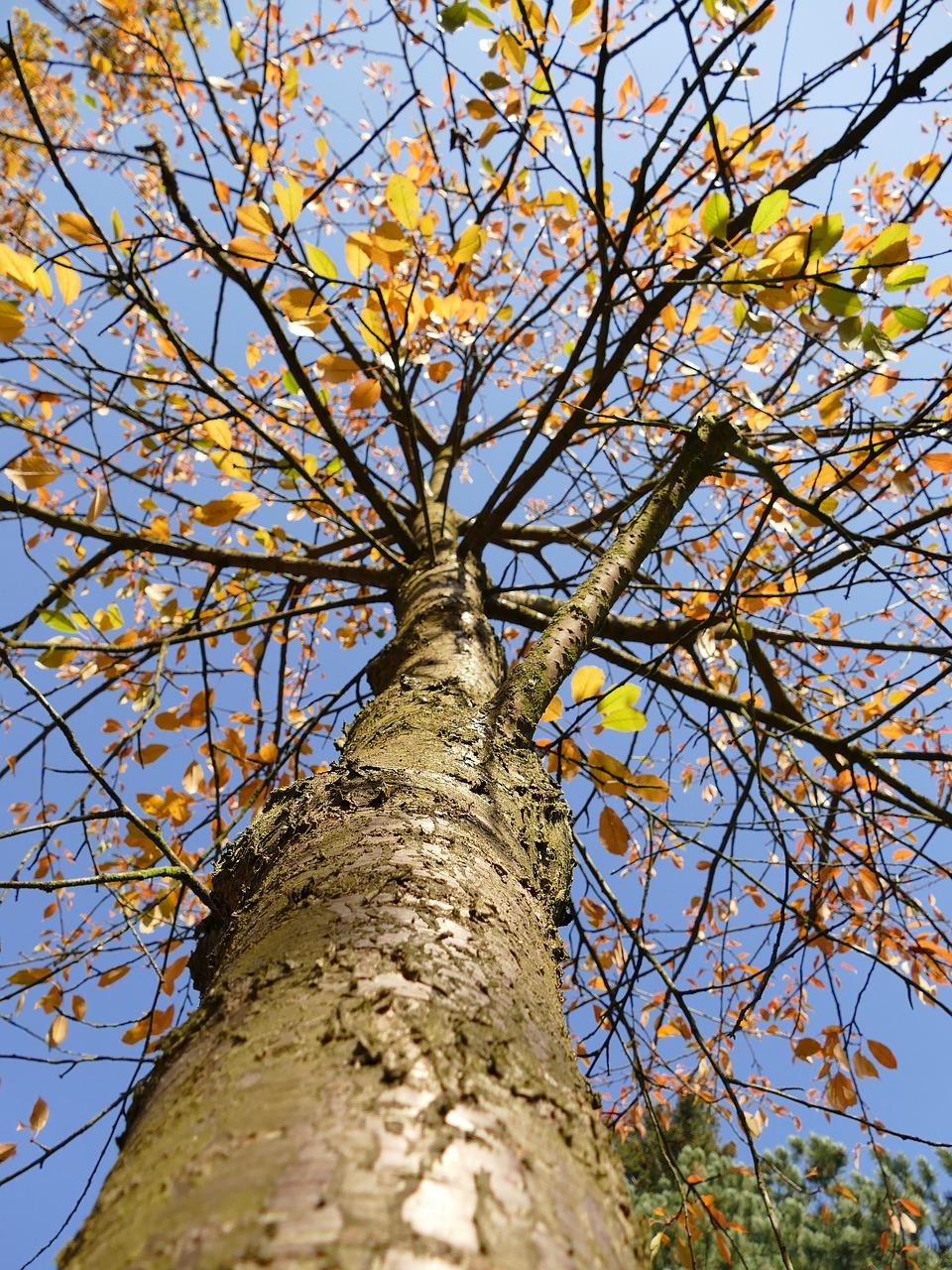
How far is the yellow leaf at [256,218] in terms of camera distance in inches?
54.4

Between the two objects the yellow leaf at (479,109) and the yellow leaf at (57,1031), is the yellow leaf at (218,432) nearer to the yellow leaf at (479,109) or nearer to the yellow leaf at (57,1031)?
the yellow leaf at (479,109)

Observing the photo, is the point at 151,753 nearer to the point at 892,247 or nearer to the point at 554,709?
the point at 554,709

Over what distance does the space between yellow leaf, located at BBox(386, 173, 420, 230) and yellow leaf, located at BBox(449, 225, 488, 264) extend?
11.7 inches

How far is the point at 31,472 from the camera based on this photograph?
1.59 metres

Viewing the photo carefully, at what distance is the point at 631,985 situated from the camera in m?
1.96

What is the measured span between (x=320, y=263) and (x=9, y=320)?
65 centimetres

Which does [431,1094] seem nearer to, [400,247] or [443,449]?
[400,247]

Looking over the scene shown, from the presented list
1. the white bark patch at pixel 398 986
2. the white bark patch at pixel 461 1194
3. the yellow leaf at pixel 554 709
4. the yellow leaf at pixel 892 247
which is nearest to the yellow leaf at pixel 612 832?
the yellow leaf at pixel 554 709

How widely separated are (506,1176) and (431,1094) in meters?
0.07

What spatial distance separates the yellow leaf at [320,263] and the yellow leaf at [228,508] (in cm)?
52

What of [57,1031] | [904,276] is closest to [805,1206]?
[57,1031]

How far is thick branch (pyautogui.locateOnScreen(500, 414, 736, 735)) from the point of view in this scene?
122 centimetres

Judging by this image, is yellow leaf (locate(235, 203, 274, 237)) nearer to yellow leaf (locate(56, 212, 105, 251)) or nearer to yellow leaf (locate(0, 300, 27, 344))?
yellow leaf (locate(56, 212, 105, 251))

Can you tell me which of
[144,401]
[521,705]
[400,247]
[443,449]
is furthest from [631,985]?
[144,401]
